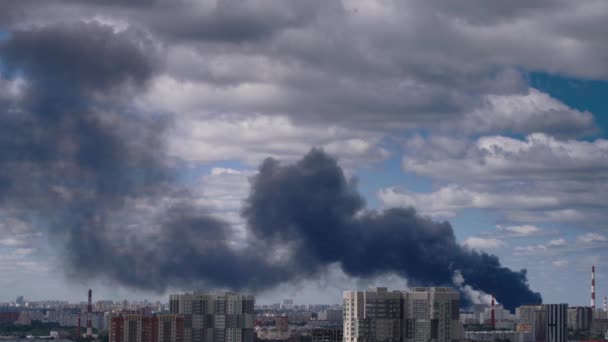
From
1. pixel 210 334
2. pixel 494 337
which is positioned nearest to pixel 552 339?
pixel 494 337

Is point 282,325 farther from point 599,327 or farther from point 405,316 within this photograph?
point 405,316

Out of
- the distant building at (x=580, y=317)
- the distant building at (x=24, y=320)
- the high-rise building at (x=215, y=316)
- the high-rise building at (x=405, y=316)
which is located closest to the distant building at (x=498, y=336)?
the distant building at (x=580, y=317)

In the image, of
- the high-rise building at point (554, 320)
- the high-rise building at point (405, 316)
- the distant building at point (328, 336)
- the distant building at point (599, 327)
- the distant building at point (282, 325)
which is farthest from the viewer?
the distant building at point (282, 325)

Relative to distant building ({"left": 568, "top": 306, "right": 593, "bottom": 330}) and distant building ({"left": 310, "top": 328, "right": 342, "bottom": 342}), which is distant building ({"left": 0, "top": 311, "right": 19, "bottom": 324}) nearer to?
distant building ({"left": 568, "top": 306, "right": 593, "bottom": 330})

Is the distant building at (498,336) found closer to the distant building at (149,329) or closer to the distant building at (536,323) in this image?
the distant building at (536,323)

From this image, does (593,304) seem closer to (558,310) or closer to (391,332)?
(558,310)

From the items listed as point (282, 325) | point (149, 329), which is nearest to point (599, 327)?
point (282, 325)
